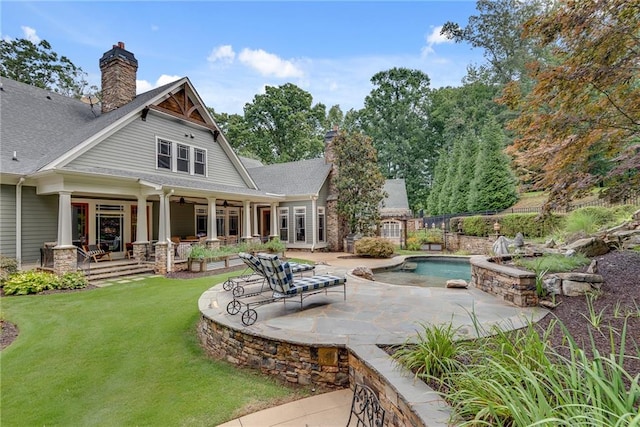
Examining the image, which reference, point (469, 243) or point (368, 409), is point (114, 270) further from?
point (469, 243)

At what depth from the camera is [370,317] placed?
4.88 m

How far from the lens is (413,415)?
2291 mm

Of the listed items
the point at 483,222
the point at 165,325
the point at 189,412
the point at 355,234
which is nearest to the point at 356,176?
the point at 355,234

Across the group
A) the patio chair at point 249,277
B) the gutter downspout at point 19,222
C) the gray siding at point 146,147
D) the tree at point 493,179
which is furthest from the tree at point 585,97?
the tree at point 493,179

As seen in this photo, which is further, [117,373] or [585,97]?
[585,97]

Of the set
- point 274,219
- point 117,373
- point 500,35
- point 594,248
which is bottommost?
point 117,373

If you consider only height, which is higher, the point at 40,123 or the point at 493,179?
the point at 40,123

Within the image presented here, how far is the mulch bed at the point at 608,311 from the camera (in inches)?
130

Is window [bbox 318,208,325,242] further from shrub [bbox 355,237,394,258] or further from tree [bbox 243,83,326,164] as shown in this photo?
tree [bbox 243,83,326,164]

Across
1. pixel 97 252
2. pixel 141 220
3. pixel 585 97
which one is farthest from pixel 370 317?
pixel 97 252

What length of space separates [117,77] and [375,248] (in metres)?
13.4

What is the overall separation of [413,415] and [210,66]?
17.0 m

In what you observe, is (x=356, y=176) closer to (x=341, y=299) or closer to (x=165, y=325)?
(x=341, y=299)

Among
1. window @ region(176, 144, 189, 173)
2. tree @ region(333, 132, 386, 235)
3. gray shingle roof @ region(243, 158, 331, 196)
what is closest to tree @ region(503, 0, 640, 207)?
tree @ region(333, 132, 386, 235)
